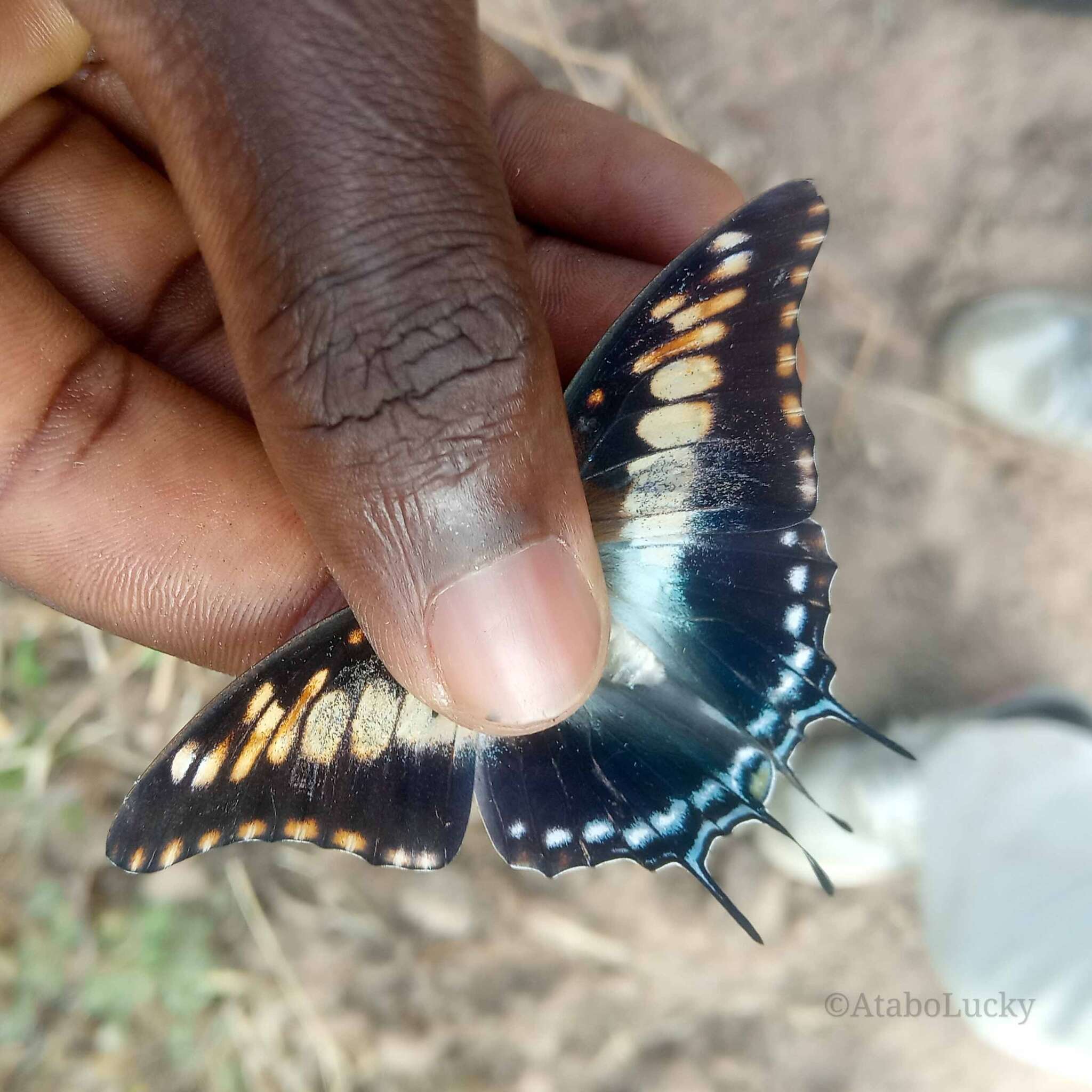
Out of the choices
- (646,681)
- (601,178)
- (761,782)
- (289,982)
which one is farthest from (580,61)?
(289,982)

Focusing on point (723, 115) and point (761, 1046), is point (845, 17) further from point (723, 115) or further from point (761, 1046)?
point (761, 1046)

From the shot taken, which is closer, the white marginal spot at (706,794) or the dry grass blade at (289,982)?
the white marginal spot at (706,794)

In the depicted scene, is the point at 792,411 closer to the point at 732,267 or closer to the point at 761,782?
the point at 732,267

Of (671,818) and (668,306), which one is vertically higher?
(668,306)

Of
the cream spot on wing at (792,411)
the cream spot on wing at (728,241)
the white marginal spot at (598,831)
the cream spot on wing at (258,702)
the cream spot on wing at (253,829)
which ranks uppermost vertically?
the cream spot on wing at (728,241)

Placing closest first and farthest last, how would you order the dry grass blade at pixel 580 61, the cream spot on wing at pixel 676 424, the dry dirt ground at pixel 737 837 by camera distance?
the cream spot on wing at pixel 676 424 → the dry dirt ground at pixel 737 837 → the dry grass blade at pixel 580 61

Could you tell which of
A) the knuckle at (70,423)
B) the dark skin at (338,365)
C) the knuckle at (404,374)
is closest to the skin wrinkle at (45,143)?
the dark skin at (338,365)

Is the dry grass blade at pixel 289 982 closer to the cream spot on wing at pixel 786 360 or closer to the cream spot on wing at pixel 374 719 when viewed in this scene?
the cream spot on wing at pixel 374 719
